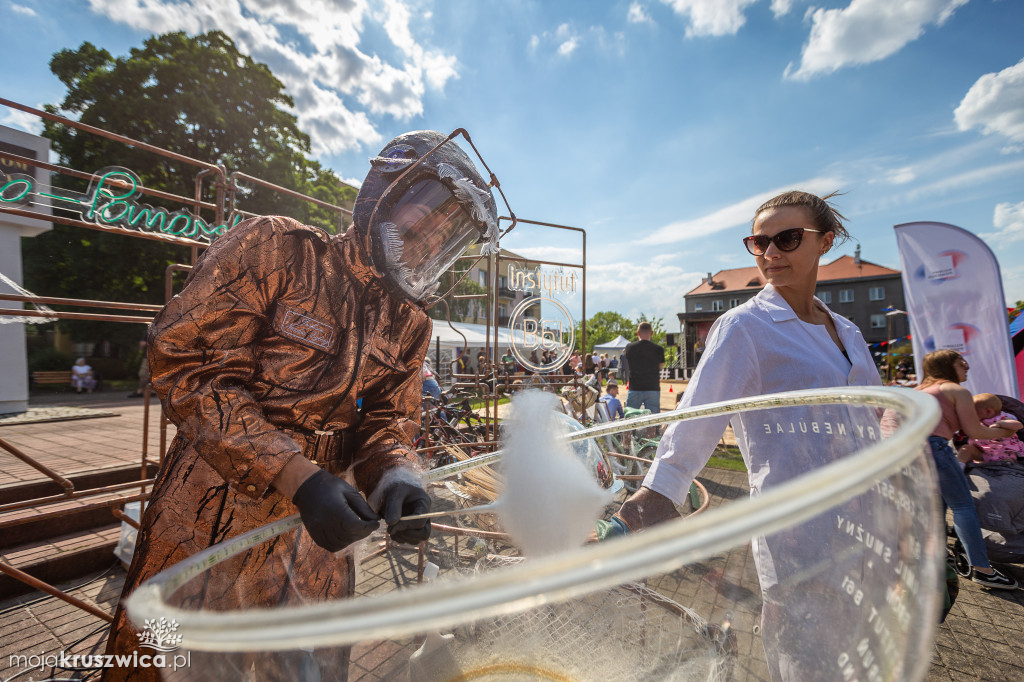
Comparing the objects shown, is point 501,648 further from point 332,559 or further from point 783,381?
point 783,381

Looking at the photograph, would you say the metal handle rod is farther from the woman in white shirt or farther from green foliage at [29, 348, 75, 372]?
green foliage at [29, 348, 75, 372]

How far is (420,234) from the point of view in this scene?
146 cm

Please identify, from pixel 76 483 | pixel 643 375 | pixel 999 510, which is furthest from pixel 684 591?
pixel 643 375

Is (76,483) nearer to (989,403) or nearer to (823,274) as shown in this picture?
(989,403)

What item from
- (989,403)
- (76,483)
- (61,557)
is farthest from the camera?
(76,483)

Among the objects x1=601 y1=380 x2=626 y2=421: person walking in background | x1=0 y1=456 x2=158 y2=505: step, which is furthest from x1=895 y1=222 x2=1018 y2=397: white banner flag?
x1=0 y1=456 x2=158 y2=505: step

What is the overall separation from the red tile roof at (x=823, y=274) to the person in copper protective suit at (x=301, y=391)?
4337 centimetres

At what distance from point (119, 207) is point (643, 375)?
21.8 feet

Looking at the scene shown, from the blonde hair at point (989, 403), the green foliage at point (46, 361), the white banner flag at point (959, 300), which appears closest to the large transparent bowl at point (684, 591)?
the blonde hair at point (989, 403)

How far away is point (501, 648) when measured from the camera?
107cm

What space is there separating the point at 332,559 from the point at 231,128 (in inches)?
832

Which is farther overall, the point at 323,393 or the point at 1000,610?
the point at 1000,610

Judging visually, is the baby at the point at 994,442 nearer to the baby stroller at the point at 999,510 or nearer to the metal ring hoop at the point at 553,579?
the baby stroller at the point at 999,510

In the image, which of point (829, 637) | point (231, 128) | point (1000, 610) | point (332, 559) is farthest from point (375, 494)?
point (231, 128)
